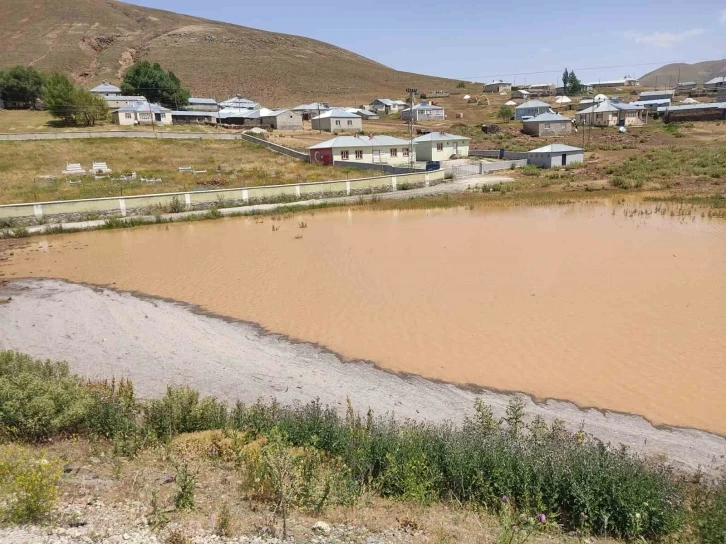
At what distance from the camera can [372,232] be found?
2358 cm

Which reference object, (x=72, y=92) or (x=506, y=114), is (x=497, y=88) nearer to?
(x=506, y=114)

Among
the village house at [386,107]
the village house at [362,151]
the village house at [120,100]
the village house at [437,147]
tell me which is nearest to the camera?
the village house at [362,151]

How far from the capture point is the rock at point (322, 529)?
4.61 m

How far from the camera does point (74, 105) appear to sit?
62500mm

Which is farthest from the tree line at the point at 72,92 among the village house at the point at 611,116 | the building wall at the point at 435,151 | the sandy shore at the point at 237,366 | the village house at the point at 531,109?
the village house at the point at 611,116

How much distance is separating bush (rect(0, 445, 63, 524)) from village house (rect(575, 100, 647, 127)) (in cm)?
8058

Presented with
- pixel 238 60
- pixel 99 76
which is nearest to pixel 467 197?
pixel 99 76

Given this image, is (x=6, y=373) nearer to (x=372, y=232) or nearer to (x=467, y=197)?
(x=372, y=232)

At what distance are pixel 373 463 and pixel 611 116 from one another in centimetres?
8245

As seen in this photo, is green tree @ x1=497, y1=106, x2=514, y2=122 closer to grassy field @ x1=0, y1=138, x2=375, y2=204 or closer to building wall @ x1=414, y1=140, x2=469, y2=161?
building wall @ x1=414, y1=140, x2=469, y2=161

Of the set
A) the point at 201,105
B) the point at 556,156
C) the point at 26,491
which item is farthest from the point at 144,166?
the point at 201,105

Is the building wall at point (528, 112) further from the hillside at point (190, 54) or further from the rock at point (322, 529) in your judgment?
the rock at point (322, 529)

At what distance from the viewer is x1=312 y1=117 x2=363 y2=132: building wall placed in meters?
68.0

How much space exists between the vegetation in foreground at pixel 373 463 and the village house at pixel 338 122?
63898 mm
